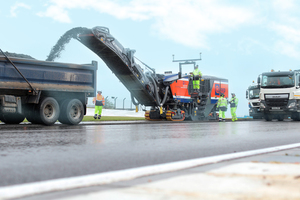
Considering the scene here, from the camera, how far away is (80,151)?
19.5 ft

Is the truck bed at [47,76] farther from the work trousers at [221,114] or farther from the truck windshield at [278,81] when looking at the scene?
the truck windshield at [278,81]

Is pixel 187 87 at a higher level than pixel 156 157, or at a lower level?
higher

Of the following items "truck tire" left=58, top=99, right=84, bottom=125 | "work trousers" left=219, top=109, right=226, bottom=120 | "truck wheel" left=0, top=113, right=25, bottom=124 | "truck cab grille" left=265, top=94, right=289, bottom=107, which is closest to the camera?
"truck tire" left=58, top=99, right=84, bottom=125

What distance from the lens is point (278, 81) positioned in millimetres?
22672

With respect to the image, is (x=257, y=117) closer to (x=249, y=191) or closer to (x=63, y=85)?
(x=63, y=85)

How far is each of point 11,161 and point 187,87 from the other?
18548 mm

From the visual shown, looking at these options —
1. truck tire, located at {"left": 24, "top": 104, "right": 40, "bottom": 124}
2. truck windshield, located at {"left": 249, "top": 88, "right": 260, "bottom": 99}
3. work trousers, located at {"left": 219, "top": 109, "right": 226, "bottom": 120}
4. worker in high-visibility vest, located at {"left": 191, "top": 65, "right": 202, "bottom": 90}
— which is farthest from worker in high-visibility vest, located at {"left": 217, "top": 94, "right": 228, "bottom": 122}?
truck tire, located at {"left": 24, "top": 104, "right": 40, "bottom": 124}

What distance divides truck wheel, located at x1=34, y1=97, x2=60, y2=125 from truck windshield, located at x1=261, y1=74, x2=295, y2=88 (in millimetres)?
13426

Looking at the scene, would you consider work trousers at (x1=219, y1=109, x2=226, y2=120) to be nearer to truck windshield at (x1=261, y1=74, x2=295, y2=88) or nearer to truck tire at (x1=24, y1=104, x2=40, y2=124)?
truck windshield at (x1=261, y1=74, x2=295, y2=88)

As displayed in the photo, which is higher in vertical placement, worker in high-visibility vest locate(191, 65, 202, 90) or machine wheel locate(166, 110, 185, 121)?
worker in high-visibility vest locate(191, 65, 202, 90)

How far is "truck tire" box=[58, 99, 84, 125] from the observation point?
14.2 m

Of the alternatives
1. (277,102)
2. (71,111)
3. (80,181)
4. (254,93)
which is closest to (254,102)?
(254,93)

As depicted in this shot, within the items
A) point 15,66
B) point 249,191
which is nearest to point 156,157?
point 249,191

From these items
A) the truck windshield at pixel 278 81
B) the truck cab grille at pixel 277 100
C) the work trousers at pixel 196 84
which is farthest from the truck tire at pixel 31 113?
the truck cab grille at pixel 277 100
